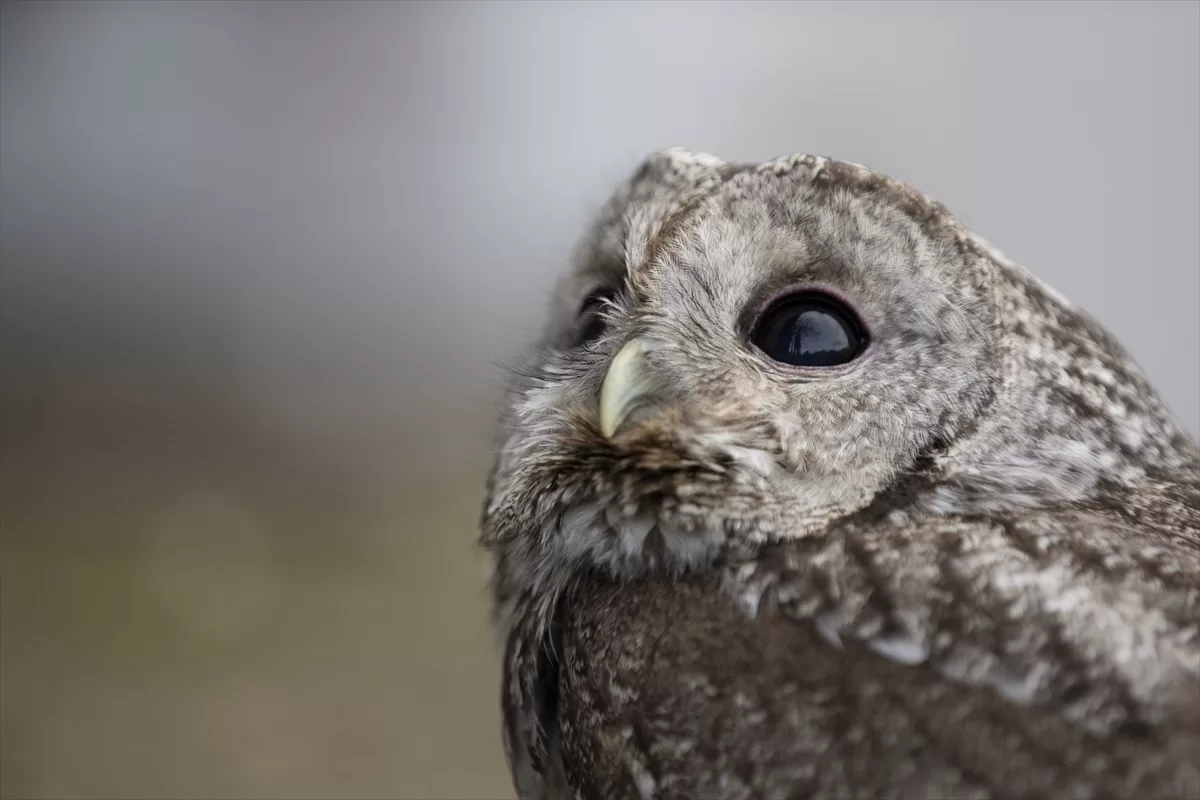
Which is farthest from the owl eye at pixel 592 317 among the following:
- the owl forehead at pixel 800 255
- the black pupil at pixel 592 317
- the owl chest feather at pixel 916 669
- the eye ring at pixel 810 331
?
the owl chest feather at pixel 916 669

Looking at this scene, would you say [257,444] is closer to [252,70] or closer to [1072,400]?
[252,70]

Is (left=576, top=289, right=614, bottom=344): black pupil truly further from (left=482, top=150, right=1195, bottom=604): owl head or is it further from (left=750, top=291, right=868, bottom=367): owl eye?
(left=750, top=291, right=868, bottom=367): owl eye

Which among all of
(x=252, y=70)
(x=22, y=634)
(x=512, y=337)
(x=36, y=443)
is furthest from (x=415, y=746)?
(x=252, y=70)

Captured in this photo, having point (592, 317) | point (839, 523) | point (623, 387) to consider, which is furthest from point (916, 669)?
point (592, 317)

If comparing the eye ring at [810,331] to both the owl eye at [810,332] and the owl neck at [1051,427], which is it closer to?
the owl eye at [810,332]

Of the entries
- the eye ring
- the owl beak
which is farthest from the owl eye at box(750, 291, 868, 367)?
the owl beak

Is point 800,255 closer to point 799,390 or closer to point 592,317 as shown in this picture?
point 799,390
